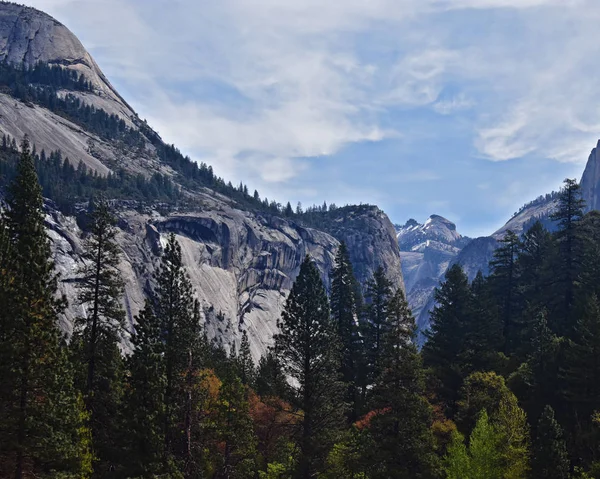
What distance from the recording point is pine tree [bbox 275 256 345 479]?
119 ft

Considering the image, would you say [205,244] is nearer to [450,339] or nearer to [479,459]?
[450,339]

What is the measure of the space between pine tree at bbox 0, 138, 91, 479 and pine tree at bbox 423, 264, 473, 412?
2907 centimetres

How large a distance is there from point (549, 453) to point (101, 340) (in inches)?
1075

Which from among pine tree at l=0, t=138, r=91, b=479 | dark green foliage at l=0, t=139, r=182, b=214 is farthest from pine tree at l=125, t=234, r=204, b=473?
dark green foliage at l=0, t=139, r=182, b=214

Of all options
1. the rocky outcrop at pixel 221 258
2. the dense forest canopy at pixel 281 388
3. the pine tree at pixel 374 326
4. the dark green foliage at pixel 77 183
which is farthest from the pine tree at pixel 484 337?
the dark green foliage at pixel 77 183

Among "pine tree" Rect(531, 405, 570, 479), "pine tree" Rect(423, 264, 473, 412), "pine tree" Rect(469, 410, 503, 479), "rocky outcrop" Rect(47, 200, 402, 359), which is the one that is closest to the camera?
"pine tree" Rect(531, 405, 570, 479)

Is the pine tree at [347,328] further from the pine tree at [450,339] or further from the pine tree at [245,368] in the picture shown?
the pine tree at [245,368]

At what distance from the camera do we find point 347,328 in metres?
58.6

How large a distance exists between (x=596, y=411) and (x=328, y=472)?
59.5 feet

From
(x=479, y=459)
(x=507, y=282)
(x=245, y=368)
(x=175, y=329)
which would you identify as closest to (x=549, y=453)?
(x=479, y=459)

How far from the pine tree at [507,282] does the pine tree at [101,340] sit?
41.4 meters

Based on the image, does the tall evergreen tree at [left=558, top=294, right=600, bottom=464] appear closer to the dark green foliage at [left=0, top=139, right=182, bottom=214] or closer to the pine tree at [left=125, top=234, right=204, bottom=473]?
the pine tree at [left=125, top=234, right=204, bottom=473]

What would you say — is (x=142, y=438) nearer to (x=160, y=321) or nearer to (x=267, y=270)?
(x=160, y=321)

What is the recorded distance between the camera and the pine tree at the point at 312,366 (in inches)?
1425
